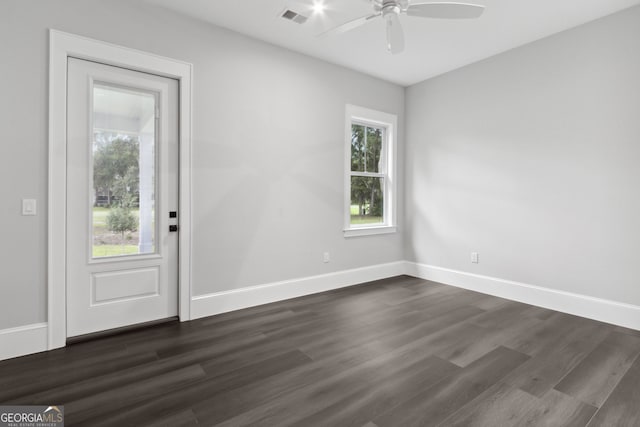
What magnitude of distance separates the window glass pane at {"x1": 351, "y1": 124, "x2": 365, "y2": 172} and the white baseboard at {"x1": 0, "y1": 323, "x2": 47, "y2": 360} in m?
3.76

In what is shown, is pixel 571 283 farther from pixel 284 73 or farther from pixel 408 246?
pixel 284 73

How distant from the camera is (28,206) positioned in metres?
2.51

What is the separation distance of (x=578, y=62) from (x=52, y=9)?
189 inches

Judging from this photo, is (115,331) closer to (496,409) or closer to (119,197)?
(119,197)

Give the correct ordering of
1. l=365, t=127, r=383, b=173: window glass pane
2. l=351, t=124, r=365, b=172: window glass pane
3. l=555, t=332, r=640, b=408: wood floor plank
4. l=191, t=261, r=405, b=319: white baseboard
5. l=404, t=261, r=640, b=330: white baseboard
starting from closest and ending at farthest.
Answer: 1. l=555, t=332, r=640, b=408: wood floor plank
2. l=404, t=261, r=640, b=330: white baseboard
3. l=191, t=261, r=405, b=319: white baseboard
4. l=351, t=124, r=365, b=172: window glass pane
5. l=365, t=127, r=383, b=173: window glass pane

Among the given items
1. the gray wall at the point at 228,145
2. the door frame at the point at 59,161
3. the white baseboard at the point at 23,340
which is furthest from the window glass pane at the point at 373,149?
the white baseboard at the point at 23,340

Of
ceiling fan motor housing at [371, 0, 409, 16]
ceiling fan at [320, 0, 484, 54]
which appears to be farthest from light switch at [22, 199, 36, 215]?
ceiling fan motor housing at [371, 0, 409, 16]

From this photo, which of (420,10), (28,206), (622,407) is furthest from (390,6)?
(28,206)

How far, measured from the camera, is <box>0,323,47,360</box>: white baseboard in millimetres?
2416

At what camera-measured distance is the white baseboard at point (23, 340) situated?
242cm

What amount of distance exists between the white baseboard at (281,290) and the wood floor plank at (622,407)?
2.82 meters

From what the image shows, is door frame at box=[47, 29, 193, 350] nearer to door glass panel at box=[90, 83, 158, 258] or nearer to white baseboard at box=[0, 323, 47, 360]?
white baseboard at box=[0, 323, 47, 360]

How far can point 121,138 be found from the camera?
2.94m

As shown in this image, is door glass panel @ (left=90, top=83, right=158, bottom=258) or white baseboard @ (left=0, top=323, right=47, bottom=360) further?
door glass panel @ (left=90, top=83, right=158, bottom=258)
